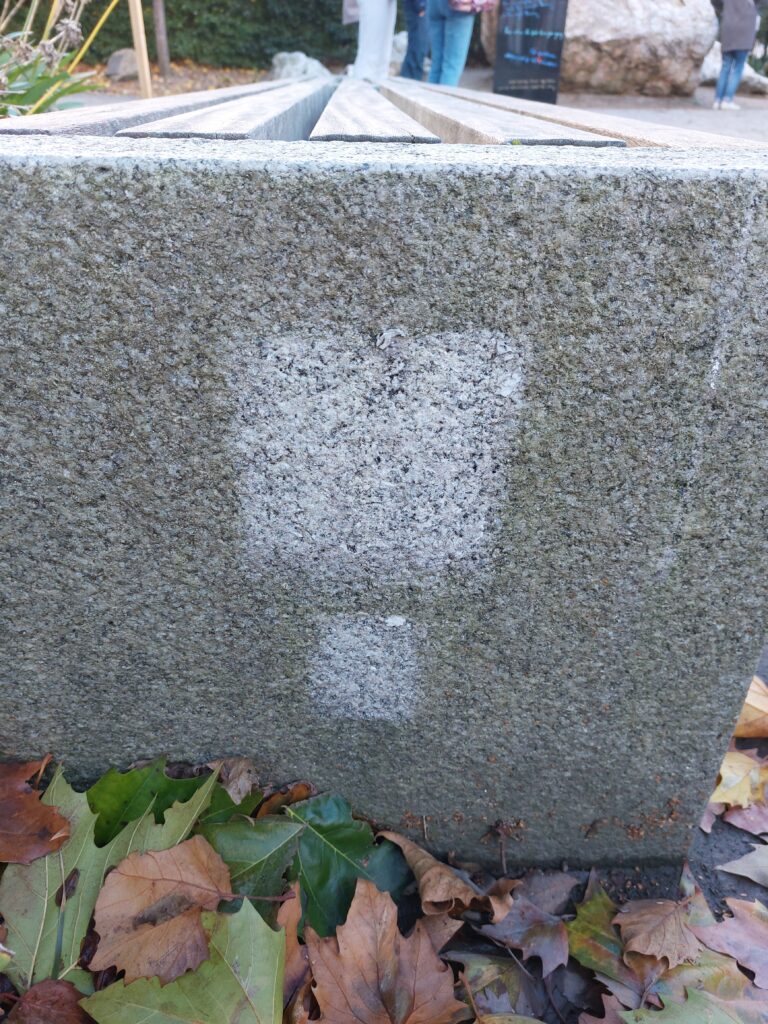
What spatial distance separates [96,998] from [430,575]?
0.79 m

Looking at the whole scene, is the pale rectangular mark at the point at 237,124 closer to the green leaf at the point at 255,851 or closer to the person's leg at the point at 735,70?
the green leaf at the point at 255,851

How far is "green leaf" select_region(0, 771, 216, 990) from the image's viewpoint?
1.16 meters

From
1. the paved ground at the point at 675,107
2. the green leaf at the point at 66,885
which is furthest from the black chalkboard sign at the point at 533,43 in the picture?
the green leaf at the point at 66,885

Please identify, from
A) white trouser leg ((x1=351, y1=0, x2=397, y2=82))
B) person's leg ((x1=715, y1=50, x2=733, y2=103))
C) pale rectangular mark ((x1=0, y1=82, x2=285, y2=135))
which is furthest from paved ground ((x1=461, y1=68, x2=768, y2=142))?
pale rectangular mark ((x1=0, y1=82, x2=285, y2=135))

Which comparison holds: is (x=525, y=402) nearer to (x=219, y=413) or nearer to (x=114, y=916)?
(x=219, y=413)

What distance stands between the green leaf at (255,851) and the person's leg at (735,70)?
1206 centimetres

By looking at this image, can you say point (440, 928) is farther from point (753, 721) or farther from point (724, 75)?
point (724, 75)

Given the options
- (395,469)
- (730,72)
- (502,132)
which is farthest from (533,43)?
(395,469)

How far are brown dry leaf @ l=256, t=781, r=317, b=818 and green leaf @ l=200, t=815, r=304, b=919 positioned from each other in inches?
2.6

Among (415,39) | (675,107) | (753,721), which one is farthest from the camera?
(675,107)

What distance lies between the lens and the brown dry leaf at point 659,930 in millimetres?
1340

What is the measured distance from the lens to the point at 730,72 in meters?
10.5

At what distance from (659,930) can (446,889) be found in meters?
0.40

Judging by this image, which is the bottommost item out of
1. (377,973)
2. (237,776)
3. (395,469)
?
(377,973)
